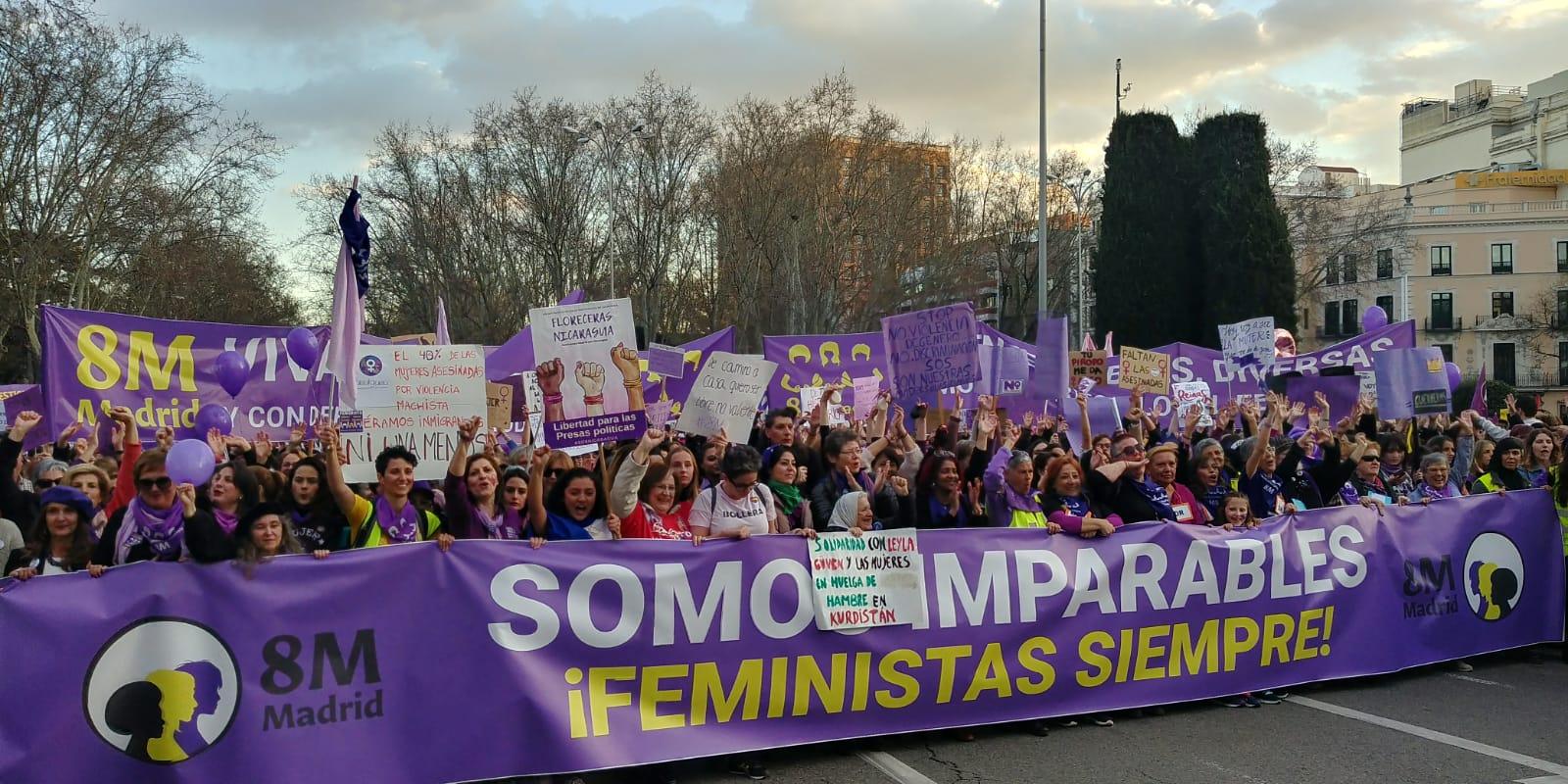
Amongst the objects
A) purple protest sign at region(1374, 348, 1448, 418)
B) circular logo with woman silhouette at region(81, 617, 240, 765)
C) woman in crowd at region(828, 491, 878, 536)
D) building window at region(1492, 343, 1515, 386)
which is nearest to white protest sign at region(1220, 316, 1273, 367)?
purple protest sign at region(1374, 348, 1448, 418)

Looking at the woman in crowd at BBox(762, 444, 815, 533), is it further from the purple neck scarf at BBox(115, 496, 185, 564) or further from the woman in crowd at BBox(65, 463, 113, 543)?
the woman in crowd at BBox(65, 463, 113, 543)

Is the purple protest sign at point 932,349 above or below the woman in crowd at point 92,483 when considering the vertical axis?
above

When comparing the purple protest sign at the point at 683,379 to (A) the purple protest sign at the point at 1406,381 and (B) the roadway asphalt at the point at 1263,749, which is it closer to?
(A) the purple protest sign at the point at 1406,381

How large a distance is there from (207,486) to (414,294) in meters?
39.6

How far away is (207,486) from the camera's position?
219 inches

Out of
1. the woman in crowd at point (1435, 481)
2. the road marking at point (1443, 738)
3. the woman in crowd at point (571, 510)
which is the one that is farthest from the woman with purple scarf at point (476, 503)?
the woman in crowd at point (1435, 481)

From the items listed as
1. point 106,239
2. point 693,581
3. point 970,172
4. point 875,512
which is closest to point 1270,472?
point 875,512

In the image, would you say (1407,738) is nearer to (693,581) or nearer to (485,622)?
(693,581)

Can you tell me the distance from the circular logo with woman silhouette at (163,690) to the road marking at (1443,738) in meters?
5.53

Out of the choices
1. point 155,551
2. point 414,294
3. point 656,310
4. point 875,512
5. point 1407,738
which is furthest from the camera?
point 414,294

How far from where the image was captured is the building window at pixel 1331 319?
70.3m

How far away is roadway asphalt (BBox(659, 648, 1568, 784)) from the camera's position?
5.36 metres

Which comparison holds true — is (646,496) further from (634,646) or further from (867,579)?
(867,579)

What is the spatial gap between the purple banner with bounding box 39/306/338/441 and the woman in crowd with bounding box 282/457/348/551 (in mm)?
3658
